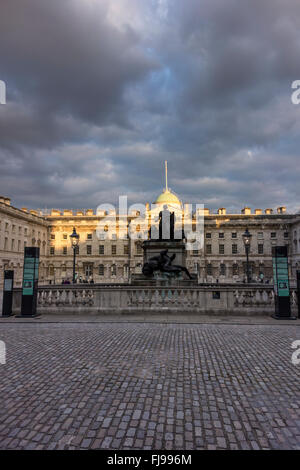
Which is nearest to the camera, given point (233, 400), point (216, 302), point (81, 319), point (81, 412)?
point (81, 412)

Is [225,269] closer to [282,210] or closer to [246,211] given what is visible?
[246,211]

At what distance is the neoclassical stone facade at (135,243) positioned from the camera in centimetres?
6206

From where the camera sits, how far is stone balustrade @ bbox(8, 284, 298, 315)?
11828 mm

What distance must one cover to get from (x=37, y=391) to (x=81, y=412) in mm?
1159

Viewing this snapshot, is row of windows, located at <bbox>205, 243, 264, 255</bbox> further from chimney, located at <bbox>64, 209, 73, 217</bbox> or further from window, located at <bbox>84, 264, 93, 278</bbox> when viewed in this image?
chimney, located at <bbox>64, 209, 73, 217</bbox>

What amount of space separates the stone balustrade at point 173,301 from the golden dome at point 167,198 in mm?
68948

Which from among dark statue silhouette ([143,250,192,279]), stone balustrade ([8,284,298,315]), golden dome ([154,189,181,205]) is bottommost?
stone balustrade ([8,284,298,315])

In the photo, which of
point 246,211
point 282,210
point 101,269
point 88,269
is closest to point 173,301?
point 101,269

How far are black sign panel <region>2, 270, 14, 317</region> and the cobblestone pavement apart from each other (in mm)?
4577

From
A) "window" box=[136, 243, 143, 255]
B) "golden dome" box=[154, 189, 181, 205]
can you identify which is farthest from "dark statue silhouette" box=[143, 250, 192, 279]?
"golden dome" box=[154, 189, 181, 205]

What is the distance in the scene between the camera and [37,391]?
14.6 ft

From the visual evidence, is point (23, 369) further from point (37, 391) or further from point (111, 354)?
point (111, 354)

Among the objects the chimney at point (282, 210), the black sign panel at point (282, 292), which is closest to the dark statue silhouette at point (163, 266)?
the black sign panel at point (282, 292)
